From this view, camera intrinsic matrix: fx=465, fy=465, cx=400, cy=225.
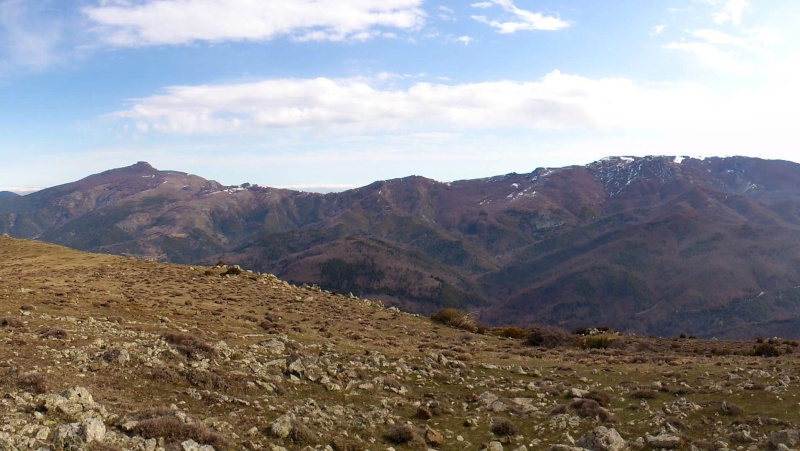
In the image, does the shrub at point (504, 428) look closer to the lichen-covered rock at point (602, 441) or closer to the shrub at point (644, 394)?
the lichen-covered rock at point (602, 441)

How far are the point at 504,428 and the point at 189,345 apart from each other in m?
13.6

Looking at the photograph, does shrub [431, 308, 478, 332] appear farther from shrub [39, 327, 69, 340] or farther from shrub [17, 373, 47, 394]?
shrub [17, 373, 47, 394]

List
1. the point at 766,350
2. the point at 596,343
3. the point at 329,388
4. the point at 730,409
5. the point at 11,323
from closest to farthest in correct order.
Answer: the point at 730,409 < the point at 329,388 < the point at 11,323 < the point at 766,350 < the point at 596,343

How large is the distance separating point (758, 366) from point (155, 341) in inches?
1289

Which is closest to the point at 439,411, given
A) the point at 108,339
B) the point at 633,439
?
the point at 633,439

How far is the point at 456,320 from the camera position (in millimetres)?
46750

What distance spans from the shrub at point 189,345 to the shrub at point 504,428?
12103 millimetres

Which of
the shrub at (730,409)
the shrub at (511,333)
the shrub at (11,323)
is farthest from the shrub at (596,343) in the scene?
the shrub at (11,323)

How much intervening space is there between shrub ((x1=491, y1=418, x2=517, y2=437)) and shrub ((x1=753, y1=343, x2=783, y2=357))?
89.6 feet

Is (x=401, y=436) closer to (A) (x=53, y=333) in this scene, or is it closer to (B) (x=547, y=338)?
(A) (x=53, y=333)

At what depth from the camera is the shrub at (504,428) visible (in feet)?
56.6

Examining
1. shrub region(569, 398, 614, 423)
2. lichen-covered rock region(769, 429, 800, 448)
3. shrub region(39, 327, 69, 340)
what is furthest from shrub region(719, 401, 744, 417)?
shrub region(39, 327, 69, 340)

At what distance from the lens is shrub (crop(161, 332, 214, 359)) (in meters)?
19.5

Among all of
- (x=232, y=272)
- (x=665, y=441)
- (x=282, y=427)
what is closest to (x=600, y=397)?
(x=665, y=441)
